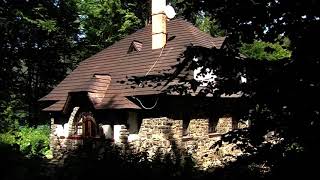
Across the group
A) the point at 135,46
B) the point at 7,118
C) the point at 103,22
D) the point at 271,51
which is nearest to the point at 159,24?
the point at 135,46

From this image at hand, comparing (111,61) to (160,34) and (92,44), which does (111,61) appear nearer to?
(160,34)

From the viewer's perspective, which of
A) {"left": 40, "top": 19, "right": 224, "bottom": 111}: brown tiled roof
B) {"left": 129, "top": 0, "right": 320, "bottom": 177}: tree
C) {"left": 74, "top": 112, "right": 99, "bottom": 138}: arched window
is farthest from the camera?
{"left": 74, "top": 112, "right": 99, "bottom": 138}: arched window

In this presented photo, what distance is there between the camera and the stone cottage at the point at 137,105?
16656 millimetres

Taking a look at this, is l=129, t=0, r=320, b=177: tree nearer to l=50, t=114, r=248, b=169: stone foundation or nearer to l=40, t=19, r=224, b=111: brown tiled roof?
l=50, t=114, r=248, b=169: stone foundation

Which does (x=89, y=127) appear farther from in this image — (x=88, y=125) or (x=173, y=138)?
(x=173, y=138)

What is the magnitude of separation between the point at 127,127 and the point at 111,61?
4.99 meters

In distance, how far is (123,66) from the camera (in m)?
19.7

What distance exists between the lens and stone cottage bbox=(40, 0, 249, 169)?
16.7 m

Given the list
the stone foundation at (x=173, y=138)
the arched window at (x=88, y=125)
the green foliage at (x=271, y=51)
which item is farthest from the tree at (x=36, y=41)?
the green foliage at (x=271, y=51)

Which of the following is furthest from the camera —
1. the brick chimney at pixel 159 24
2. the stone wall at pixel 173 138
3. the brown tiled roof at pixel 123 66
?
the brick chimney at pixel 159 24

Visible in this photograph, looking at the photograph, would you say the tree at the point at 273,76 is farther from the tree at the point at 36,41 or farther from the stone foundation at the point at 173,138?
the tree at the point at 36,41

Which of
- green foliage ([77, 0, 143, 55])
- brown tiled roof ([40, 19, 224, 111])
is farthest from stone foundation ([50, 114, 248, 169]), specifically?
green foliage ([77, 0, 143, 55])

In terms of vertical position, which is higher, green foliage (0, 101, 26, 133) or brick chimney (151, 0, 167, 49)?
brick chimney (151, 0, 167, 49)

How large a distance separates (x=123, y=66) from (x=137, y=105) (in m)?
3.35
